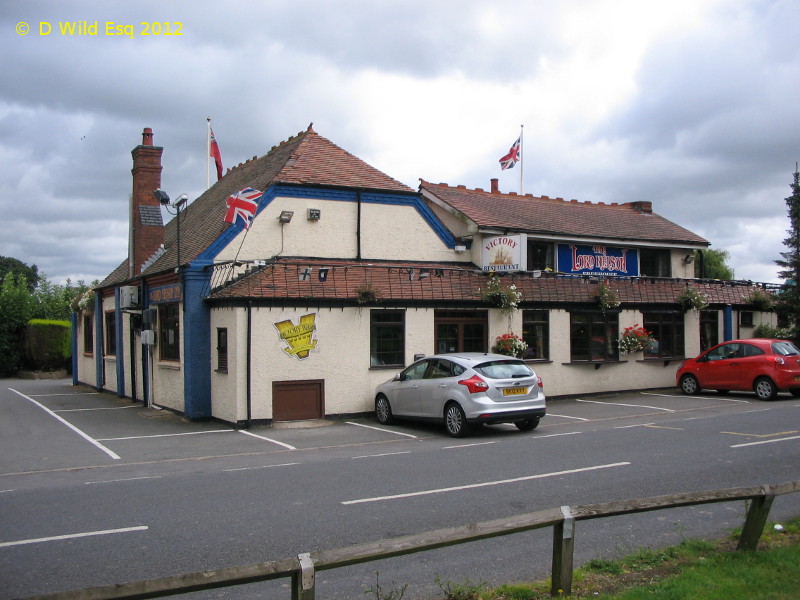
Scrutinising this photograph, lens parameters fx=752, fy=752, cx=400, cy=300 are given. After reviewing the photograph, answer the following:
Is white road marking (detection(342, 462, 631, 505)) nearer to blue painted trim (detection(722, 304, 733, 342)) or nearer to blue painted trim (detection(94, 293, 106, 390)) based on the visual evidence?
blue painted trim (detection(722, 304, 733, 342))

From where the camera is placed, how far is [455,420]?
14.6 metres

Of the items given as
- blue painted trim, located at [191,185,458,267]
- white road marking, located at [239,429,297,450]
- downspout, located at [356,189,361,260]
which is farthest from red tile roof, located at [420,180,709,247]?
white road marking, located at [239,429,297,450]

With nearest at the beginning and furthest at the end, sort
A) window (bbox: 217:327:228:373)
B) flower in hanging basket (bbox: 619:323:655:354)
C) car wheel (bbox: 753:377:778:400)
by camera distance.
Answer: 1. window (bbox: 217:327:228:373)
2. car wheel (bbox: 753:377:778:400)
3. flower in hanging basket (bbox: 619:323:655:354)

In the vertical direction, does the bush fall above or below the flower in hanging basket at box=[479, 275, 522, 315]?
below

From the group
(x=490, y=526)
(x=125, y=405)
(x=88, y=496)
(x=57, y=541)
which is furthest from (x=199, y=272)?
(x=490, y=526)

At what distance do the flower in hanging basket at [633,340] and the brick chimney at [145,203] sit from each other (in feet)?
46.8

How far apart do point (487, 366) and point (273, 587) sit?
894cm

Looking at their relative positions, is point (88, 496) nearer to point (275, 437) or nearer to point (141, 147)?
point (275, 437)

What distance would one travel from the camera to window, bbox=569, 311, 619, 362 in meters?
21.9


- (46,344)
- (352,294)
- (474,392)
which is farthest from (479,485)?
(46,344)

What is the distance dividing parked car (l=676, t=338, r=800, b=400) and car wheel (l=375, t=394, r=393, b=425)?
32.6 feet

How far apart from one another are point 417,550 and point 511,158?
24.6 meters

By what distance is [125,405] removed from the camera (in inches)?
868

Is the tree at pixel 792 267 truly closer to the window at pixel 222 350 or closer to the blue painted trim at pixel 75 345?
the window at pixel 222 350
